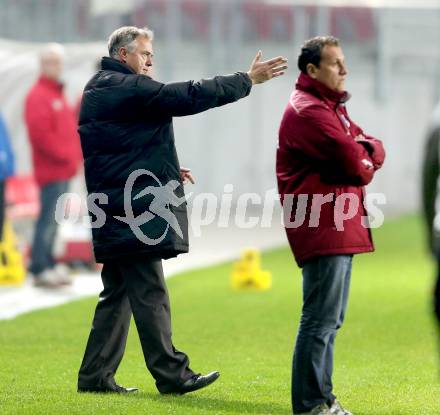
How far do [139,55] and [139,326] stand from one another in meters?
1.42

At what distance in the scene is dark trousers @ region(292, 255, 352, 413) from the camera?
7.00 metres

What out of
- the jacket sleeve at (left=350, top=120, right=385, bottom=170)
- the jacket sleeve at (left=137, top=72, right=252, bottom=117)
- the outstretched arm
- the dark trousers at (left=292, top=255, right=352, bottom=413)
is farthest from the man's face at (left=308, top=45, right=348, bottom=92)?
the dark trousers at (left=292, top=255, right=352, bottom=413)

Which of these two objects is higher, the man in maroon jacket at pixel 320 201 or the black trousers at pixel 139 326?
the man in maroon jacket at pixel 320 201

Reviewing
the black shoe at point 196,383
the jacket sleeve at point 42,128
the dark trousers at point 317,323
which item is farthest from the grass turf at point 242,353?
the jacket sleeve at point 42,128

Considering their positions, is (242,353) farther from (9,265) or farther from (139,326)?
(9,265)

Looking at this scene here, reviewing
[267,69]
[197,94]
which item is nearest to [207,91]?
[197,94]

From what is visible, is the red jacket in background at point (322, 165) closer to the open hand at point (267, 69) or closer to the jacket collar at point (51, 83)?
the open hand at point (267, 69)

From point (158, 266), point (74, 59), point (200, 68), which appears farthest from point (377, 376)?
point (200, 68)

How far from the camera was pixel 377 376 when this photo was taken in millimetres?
8641

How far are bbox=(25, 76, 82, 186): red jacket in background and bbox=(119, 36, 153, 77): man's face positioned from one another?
670 cm

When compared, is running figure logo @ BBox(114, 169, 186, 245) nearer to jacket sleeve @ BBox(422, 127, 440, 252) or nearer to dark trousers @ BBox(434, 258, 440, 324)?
dark trousers @ BBox(434, 258, 440, 324)

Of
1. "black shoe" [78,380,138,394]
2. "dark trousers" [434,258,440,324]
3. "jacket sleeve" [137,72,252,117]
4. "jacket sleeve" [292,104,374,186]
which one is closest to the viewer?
"dark trousers" [434,258,440,324]

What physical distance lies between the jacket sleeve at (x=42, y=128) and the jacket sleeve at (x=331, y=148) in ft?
25.6

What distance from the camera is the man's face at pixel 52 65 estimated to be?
1459 centimetres
